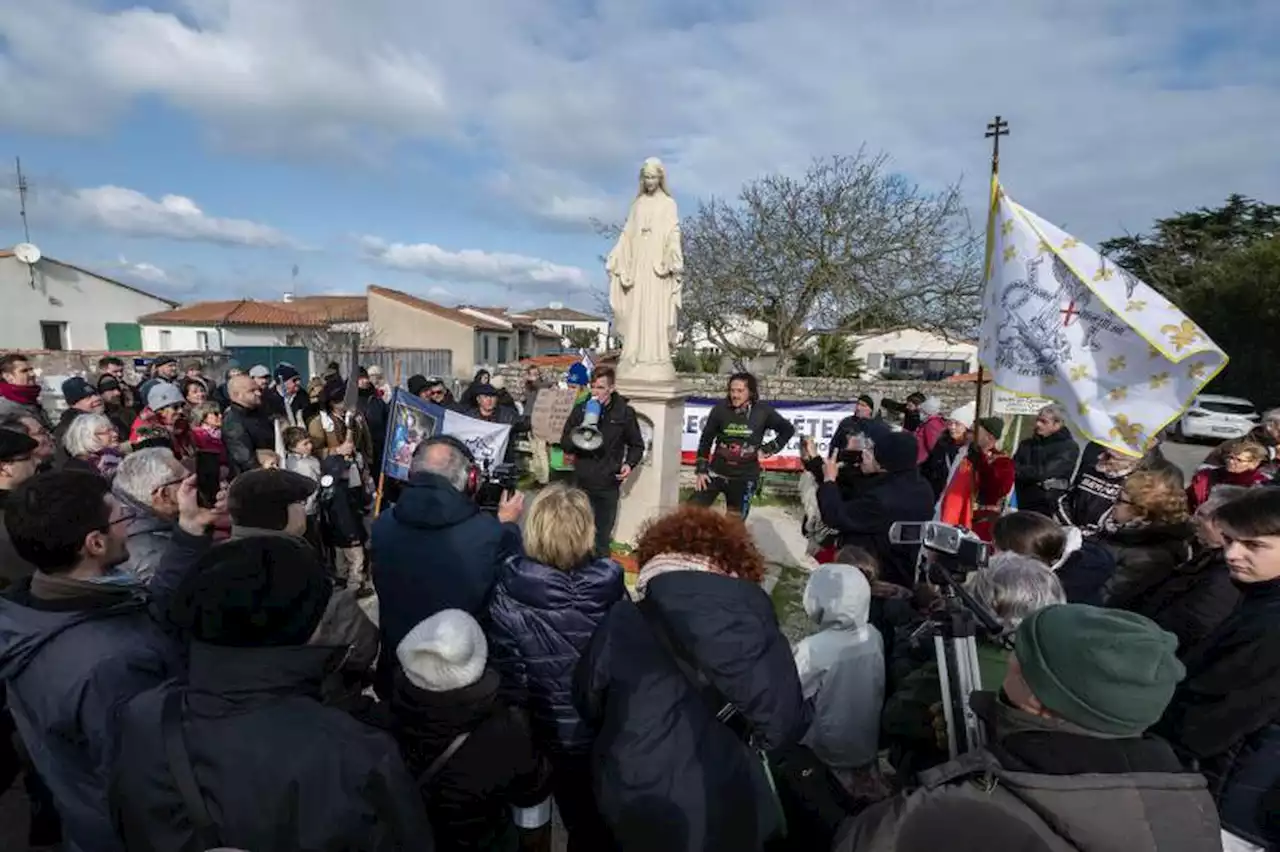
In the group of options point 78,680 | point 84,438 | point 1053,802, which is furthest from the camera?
point 84,438

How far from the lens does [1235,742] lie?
1.76m

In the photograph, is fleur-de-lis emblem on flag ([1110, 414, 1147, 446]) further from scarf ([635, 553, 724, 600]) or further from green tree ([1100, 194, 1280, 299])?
green tree ([1100, 194, 1280, 299])

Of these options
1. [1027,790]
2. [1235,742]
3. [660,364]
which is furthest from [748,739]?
[660,364]

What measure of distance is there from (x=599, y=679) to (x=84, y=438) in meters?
3.76

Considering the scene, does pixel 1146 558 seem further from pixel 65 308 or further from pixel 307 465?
pixel 65 308

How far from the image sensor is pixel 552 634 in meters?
2.19

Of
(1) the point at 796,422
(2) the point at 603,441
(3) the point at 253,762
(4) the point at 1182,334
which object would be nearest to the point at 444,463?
(3) the point at 253,762

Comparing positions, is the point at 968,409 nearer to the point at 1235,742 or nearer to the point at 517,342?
the point at 1235,742

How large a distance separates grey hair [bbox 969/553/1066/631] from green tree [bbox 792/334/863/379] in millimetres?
16359

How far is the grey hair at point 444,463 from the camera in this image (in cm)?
289

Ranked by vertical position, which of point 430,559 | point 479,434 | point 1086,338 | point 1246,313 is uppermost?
point 1246,313

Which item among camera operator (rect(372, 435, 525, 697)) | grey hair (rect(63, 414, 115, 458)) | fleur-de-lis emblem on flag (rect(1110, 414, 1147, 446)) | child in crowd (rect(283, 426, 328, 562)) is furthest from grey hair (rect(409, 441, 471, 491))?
fleur-de-lis emblem on flag (rect(1110, 414, 1147, 446))

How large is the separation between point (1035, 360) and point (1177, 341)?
64 cm

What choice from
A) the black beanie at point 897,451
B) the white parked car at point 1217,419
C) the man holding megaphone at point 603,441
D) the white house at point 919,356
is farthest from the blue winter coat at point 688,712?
the white house at point 919,356
